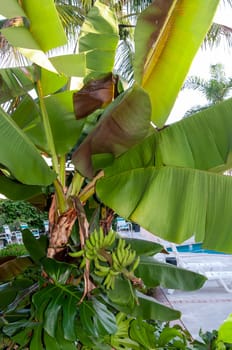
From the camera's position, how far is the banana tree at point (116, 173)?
895 mm

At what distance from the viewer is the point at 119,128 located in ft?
2.82

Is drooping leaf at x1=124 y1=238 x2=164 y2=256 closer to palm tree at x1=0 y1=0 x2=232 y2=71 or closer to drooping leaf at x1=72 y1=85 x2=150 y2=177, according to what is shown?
drooping leaf at x1=72 y1=85 x2=150 y2=177

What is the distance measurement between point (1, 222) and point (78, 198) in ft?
20.8

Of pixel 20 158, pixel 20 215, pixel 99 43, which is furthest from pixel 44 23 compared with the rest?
pixel 20 215

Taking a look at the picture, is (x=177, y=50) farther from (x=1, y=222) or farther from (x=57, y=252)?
(x=1, y=222)

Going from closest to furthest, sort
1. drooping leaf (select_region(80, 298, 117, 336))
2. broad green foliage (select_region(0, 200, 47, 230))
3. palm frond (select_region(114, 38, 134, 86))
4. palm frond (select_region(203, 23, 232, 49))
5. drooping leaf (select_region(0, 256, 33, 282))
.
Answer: drooping leaf (select_region(80, 298, 117, 336)) → drooping leaf (select_region(0, 256, 33, 282)) → palm frond (select_region(203, 23, 232, 49)) → palm frond (select_region(114, 38, 134, 86)) → broad green foliage (select_region(0, 200, 47, 230))

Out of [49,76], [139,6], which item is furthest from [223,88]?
[49,76]

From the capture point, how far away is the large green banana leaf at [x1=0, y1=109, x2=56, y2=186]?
952mm

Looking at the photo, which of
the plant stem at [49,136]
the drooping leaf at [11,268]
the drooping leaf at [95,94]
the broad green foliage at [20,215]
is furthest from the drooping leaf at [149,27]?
the broad green foliage at [20,215]

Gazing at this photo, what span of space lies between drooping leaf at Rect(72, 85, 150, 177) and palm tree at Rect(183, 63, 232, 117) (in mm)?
9840

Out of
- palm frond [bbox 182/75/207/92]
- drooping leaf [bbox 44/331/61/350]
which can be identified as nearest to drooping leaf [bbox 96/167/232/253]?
drooping leaf [bbox 44/331/61/350]

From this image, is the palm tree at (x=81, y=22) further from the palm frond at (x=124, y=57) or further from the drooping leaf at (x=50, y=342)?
the drooping leaf at (x=50, y=342)

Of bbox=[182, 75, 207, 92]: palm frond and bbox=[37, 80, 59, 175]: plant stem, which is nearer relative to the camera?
bbox=[37, 80, 59, 175]: plant stem

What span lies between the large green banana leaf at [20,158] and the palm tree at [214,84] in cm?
983
